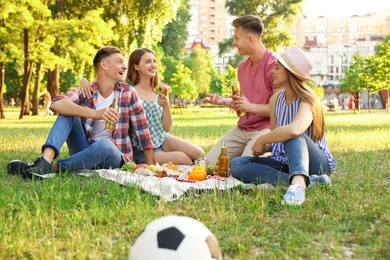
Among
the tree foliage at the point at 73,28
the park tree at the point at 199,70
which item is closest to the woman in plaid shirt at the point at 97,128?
the tree foliage at the point at 73,28

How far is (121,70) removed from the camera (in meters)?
6.36

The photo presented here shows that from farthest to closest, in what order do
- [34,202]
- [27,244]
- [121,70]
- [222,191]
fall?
[121,70] < [222,191] < [34,202] < [27,244]

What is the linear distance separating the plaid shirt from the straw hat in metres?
1.90

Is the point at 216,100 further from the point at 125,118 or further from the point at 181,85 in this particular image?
the point at 181,85

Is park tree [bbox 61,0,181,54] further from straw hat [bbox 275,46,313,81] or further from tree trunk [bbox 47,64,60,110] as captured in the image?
straw hat [bbox 275,46,313,81]

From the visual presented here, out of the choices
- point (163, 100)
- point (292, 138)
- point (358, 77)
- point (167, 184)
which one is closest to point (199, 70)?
point (358, 77)

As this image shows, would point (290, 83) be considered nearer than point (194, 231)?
No

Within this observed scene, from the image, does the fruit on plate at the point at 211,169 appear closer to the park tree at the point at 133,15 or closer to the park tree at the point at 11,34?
the park tree at the point at 11,34

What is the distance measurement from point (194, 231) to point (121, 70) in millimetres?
3924

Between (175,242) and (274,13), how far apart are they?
38.1m

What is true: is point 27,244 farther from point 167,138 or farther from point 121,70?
point 167,138

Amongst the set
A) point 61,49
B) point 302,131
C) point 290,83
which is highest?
point 61,49

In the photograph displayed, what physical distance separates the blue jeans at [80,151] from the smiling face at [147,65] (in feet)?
3.52

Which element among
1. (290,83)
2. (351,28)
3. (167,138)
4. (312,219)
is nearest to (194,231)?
(312,219)
